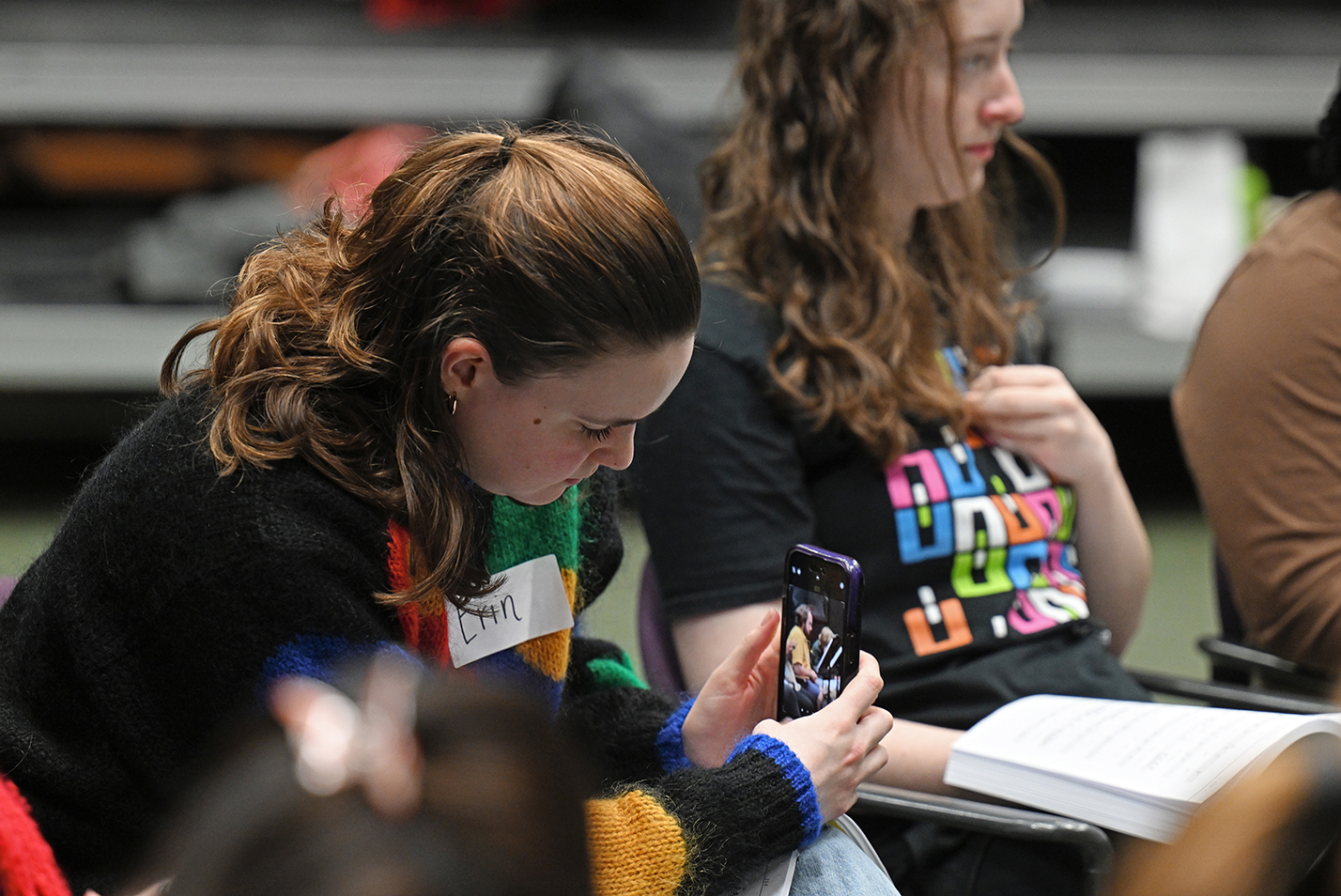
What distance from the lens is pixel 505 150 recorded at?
3.52ft

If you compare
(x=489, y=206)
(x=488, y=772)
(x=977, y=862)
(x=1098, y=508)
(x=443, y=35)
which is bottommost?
(x=977, y=862)

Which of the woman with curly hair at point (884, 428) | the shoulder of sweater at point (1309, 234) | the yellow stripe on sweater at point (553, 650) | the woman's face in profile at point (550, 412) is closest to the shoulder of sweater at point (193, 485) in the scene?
the woman's face in profile at point (550, 412)

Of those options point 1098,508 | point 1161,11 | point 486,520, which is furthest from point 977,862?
point 1161,11

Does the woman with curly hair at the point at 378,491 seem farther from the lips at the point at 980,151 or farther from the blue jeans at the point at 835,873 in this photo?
the lips at the point at 980,151

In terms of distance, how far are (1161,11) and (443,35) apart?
225cm

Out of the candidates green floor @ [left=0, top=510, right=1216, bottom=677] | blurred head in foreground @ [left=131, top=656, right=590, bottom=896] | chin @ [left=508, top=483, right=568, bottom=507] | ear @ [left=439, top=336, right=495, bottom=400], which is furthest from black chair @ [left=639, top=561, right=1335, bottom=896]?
green floor @ [left=0, top=510, right=1216, bottom=677]

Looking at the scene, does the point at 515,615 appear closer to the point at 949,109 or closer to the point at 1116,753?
the point at 1116,753

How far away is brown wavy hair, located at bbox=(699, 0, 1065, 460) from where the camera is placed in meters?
1.46

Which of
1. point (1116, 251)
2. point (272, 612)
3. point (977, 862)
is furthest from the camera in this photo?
point (1116, 251)

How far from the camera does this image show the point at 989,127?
5.06 feet

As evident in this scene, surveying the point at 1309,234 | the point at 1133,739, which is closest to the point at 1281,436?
the point at 1309,234

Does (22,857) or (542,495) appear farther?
(542,495)

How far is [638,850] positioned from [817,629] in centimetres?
26

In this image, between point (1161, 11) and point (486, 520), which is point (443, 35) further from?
point (486, 520)
